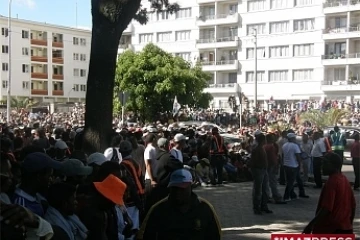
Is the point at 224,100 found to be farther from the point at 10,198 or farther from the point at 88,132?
the point at 10,198

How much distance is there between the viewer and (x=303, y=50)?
172 feet

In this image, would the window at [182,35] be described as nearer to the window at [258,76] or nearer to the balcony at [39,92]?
the window at [258,76]

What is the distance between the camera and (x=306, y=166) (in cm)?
1549

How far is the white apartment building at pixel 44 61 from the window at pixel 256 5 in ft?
93.9

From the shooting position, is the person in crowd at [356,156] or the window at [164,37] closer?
the person in crowd at [356,156]

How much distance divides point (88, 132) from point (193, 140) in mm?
5440

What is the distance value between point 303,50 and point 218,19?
34.7ft

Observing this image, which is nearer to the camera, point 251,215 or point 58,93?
point 251,215

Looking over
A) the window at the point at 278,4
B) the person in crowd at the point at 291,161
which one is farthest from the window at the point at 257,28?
the person in crowd at the point at 291,161

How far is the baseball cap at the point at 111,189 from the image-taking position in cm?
420

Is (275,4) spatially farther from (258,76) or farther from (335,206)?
(335,206)

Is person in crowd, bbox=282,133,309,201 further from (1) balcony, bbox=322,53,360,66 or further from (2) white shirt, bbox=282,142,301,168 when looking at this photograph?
(1) balcony, bbox=322,53,360,66

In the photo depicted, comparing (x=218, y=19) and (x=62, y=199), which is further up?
(x=218, y=19)

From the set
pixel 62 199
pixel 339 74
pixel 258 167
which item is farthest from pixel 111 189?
pixel 339 74
